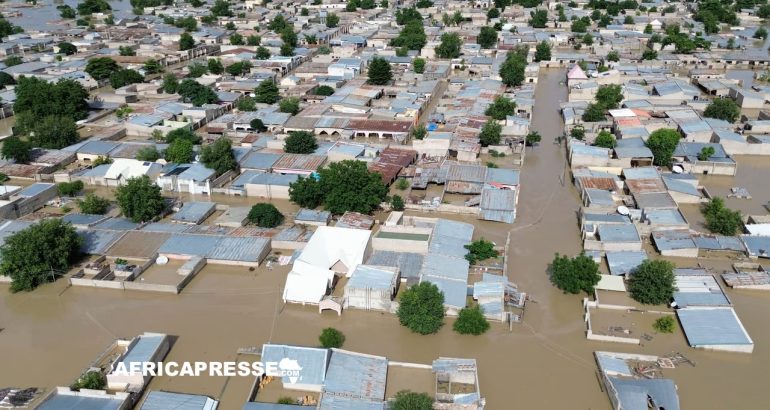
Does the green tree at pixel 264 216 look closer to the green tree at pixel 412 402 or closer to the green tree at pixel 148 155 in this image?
the green tree at pixel 148 155

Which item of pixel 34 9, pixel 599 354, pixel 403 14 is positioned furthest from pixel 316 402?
pixel 34 9

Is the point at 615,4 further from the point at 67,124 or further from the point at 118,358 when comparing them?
the point at 118,358

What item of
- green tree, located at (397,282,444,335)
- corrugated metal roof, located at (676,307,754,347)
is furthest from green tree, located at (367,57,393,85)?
corrugated metal roof, located at (676,307,754,347)

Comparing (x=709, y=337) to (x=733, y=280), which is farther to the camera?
(x=733, y=280)

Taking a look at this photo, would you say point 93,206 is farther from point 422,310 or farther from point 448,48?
point 448,48

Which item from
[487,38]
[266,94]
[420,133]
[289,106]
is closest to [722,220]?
[420,133]

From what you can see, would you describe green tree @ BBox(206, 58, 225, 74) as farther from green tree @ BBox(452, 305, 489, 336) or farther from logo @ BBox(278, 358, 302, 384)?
logo @ BBox(278, 358, 302, 384)
